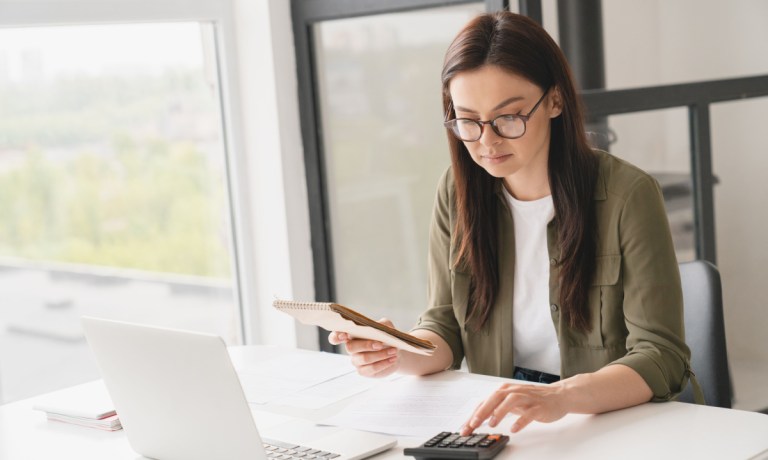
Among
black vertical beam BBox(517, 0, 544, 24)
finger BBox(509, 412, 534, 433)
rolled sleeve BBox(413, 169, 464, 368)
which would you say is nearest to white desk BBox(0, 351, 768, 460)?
finger BBox(509, 412, 534, 433)

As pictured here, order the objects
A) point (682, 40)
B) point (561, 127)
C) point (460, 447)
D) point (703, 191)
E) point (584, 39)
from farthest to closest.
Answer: point (682, 40), point (703, 191), point (584, 39), point (561, 127), point (460, 447)

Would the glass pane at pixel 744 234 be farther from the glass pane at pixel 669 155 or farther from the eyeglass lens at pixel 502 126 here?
the eyeglass lens at pixel 502 126

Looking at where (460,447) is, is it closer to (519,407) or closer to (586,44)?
(519,407)

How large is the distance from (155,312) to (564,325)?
5.09 feet

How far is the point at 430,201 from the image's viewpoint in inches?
120

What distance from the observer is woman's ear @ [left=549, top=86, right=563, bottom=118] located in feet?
6.15

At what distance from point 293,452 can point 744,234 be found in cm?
218

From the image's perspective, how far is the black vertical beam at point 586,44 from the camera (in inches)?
108

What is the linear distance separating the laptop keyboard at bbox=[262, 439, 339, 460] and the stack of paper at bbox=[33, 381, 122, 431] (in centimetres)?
A: 38

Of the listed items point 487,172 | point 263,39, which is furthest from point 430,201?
point 487,172

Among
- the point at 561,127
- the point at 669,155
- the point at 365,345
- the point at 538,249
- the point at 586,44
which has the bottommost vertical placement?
the point at 365,345

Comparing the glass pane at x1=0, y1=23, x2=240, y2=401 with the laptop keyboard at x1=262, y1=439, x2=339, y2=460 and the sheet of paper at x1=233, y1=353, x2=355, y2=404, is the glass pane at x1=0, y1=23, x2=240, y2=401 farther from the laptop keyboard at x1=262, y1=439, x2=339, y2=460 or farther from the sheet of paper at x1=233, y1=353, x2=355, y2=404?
the laptop keyboard at x1=262, y1=439, x2=339, y2=460

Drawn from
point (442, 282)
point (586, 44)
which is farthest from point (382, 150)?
point (442, 282)

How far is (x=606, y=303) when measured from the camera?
6.06 feet
